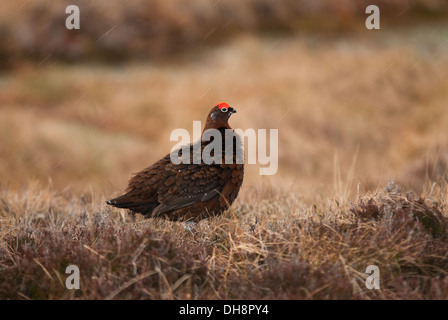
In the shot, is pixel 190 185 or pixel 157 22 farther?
pixel 157 22

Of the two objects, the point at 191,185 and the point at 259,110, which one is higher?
the point at 259,110

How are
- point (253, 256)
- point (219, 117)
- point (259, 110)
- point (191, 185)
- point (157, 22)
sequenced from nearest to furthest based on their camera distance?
point (253, 256) → point (191, 185) → point (219, 117) → point (259, 110) → point (157, 22)

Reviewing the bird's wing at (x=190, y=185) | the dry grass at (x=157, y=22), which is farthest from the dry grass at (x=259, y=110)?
the bird's wing at (x=190, y=185)

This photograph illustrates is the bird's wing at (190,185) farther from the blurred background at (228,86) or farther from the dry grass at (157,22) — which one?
the dry grass at (157,22)

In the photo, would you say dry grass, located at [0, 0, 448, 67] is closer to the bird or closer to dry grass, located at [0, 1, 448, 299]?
dry grass, located at [0, 1, 448, 299]

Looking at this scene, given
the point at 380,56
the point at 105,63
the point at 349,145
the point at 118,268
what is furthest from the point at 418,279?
the point at 105,63

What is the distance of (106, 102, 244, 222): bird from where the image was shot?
5.46 meters

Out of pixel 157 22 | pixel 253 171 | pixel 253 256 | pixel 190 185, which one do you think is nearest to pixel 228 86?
pixel 253 171

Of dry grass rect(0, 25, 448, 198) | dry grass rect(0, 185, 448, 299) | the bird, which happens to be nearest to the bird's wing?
the bird

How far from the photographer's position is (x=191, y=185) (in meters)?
5.46

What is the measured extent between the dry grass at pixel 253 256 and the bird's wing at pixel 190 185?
27 cm

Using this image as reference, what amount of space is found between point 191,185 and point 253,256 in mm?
1161

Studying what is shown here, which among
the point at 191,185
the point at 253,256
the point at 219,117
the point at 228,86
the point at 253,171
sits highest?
the point at 228,86

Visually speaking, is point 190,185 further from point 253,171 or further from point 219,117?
point 253,171
